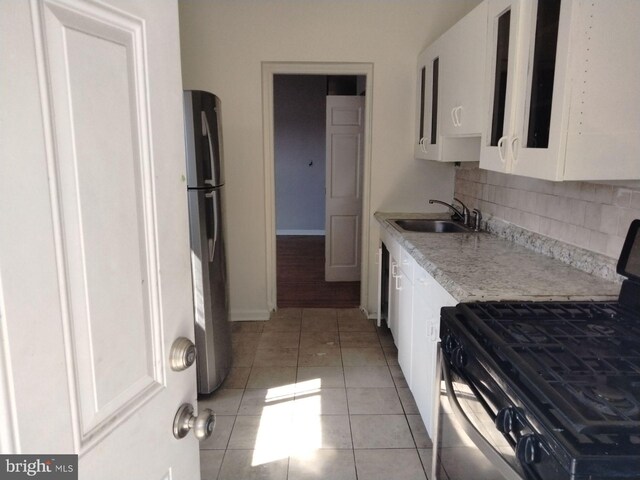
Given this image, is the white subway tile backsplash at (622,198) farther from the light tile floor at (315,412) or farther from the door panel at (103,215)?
the door panel at (103,215)

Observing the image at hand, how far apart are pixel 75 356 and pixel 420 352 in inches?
75.7

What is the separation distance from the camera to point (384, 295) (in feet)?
11.6

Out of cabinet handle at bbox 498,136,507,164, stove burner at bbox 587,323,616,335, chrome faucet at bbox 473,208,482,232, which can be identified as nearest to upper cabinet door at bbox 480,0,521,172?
cabinet handle at bbox 498,136,507,164

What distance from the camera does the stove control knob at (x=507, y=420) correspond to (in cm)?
99

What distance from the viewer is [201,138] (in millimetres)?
2416

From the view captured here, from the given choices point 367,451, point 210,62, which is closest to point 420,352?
point 367,451

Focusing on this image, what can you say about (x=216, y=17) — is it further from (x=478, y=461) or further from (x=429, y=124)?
(x=478, y=461)

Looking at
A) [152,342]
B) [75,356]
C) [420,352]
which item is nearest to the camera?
[75,356]

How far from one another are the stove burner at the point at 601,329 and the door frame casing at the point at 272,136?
254 centimetres

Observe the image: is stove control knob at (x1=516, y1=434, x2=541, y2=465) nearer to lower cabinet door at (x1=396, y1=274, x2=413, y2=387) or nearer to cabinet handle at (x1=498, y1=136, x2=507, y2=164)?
cabinet handle at (x1=498, y1=136, x2=507, y2=164)

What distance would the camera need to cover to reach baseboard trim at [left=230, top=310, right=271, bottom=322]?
12.7 ft

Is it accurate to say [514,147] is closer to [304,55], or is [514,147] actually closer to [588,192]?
[588,192]

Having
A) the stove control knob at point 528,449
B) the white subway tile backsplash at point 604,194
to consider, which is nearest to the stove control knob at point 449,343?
the stove control knob at point 528,449

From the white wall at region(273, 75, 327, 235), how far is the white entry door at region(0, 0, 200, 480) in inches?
262
